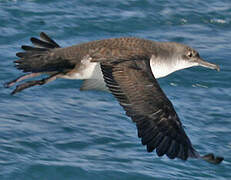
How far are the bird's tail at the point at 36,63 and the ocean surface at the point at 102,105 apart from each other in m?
0.59

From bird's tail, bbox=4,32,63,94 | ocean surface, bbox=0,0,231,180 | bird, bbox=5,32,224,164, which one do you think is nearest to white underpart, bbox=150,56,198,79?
bird, bbox=5,32,224,164

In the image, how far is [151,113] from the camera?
19.2ft

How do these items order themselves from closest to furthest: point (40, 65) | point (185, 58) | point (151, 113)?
point (151, 113) < point (40, 65) < point (185, 58)

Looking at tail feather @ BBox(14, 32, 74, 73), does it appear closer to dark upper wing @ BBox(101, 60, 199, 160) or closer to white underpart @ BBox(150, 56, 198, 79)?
dark upper wing @ BBox(101, 60, 199, 160)

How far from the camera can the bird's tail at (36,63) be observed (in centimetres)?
661

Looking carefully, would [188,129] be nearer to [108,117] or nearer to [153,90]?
[108,117]

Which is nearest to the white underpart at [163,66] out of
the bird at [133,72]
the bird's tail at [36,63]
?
the bird at [133,72]

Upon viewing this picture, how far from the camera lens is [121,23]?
1056 cm

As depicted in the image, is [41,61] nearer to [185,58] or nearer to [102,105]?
[102,105]

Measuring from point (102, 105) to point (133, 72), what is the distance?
165 centimetres

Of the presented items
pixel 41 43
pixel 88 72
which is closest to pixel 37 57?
pixel 41 43

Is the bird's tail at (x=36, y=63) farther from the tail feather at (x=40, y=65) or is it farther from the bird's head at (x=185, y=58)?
the bird's head at (x=185, y=58)

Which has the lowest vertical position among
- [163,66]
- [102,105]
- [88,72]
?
[102,105]

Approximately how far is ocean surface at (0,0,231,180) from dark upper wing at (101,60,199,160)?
72 centimetres
